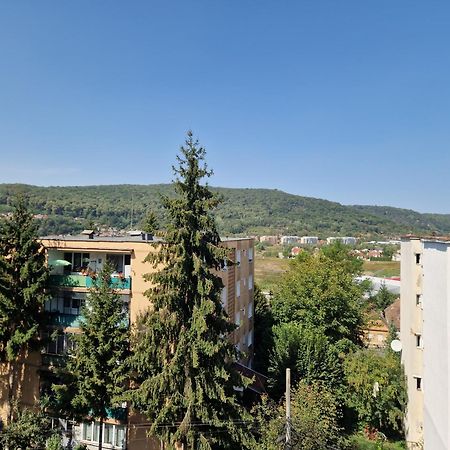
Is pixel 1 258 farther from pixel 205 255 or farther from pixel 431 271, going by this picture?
pixel 431 271

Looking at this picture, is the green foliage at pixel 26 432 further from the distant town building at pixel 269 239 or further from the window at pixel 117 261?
the distant town building at pixel 269 239

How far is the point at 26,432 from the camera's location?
706 inches

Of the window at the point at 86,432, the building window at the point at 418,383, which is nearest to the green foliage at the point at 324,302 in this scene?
the building window at the point at 418,383

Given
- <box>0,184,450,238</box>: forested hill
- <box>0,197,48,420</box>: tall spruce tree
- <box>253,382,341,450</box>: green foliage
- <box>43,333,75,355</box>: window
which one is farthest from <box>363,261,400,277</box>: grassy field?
<box>0,197,48,420</box>: tall spruce tree

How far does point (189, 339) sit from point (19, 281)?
1025 centimetres

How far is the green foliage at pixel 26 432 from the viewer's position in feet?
58.7

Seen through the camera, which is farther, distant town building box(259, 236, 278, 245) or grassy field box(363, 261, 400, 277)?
distant town building box(259, 236, 278, 245)

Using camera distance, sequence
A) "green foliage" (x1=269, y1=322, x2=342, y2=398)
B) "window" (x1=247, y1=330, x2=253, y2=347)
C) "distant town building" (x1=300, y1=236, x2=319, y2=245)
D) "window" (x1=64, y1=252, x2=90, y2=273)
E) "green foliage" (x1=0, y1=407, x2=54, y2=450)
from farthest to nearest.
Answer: "distant town building" (x1=300, y1=236, x2=319, y2=245) < "window" (x1=247, y1=330, x2=253, y2=347) < "green foliage" (x1=269, y1=322, x2=342, y2=398) < "window" (x1=64, y1=252, x2=90, y2=273) < "green foliage" (x1=0, y1=407, x2=54, y2=450)

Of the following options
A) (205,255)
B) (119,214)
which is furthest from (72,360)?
(119,214)

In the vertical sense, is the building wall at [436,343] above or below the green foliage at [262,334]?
above

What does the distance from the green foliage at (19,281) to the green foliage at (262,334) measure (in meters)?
17.8

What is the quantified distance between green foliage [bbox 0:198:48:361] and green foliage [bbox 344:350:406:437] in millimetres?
18818

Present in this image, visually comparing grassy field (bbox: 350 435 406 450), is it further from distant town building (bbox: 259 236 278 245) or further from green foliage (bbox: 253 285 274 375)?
distant town building (bbox: 259 236 278 245)

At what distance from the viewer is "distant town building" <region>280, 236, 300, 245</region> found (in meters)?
166
